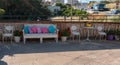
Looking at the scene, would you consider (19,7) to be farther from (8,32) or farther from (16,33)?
(16,33)

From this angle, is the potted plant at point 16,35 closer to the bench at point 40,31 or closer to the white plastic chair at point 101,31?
the bench at point 40,31

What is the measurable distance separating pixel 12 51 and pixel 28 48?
82 cm

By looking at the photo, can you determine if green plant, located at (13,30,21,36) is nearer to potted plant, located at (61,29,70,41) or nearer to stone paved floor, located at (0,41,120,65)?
stone paved floor, located at (0,41,120,65)

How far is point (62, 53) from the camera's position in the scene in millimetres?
9070

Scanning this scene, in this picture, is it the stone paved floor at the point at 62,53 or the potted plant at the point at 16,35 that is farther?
the potted plant at the point at 16,35

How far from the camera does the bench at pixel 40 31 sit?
11.1 metres

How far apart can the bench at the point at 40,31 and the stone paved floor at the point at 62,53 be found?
0.34 m

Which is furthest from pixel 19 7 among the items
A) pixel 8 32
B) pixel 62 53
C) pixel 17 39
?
pixel 62 53

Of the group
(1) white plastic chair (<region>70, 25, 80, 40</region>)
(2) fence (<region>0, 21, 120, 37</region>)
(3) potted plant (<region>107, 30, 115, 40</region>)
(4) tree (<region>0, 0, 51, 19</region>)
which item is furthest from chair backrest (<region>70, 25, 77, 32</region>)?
(4) tree (<region>0, 0, 51, 19</region>)

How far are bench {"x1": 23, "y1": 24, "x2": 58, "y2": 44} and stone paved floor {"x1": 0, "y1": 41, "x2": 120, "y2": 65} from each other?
0.34 meters

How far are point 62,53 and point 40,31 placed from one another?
2.68m

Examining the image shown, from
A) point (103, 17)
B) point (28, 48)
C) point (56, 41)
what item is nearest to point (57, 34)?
point (56, 41)

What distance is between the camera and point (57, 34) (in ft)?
37.6

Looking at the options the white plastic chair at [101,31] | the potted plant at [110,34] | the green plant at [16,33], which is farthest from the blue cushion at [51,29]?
the potted plant at [110,34]
